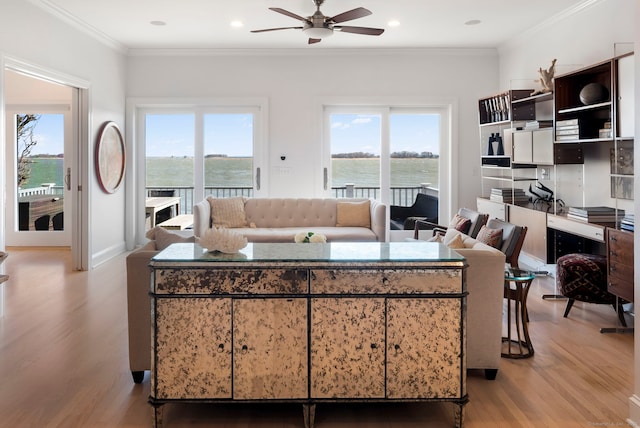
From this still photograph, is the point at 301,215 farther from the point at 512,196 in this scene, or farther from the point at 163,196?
the point at 512,196

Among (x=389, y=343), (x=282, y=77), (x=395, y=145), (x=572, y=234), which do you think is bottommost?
(x=389, y=343)

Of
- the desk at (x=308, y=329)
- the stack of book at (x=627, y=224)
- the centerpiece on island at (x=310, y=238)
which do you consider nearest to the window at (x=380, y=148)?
the centerpiece on island at (x=310, y=238)

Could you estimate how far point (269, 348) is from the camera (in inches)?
96.7

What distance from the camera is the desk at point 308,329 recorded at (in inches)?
95.9

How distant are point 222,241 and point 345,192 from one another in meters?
5.29

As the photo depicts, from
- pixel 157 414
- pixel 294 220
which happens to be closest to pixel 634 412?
pixel 157 414

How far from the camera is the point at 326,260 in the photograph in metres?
2.43

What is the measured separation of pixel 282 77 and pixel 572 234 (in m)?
4.35

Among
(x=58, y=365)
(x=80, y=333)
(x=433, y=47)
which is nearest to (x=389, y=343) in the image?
(x=58, y=365)

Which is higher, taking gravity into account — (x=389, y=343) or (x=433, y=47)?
(x=433, y=47)

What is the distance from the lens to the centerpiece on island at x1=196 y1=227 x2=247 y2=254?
2532mm

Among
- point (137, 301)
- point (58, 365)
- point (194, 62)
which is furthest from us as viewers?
point (194, 62)

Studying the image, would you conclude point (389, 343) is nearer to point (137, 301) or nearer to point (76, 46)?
point (137, 301)

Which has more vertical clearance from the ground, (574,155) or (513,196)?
(574,155)
